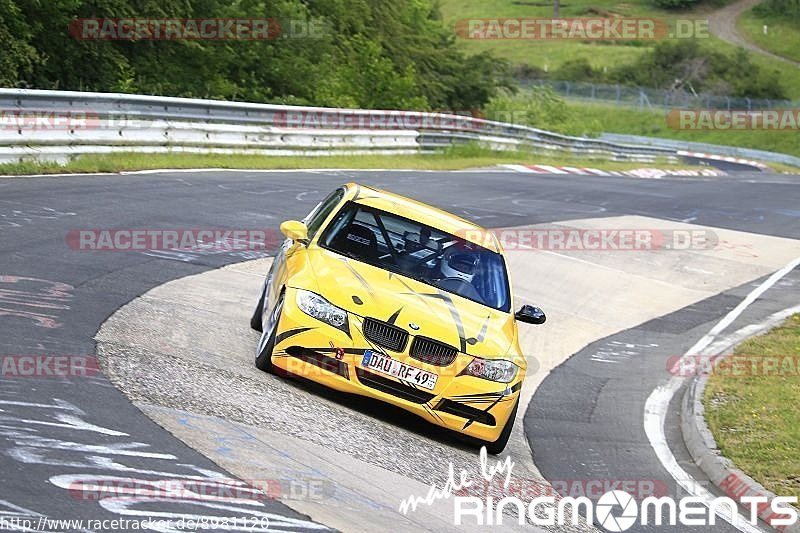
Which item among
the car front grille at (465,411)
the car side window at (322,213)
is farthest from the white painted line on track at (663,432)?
the car side window at (322,213)

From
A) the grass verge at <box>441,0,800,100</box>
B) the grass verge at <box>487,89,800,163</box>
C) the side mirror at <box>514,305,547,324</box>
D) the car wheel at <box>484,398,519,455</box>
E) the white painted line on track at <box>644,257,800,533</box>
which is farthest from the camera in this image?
the grass verge at <box>441,0,800,100</box>

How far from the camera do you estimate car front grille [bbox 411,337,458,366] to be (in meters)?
8.62

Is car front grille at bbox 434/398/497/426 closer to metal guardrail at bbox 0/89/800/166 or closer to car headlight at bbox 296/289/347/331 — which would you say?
car headlight at bbox 296/289/347/331

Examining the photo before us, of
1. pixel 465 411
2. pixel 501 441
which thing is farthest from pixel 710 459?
pixel 465 411

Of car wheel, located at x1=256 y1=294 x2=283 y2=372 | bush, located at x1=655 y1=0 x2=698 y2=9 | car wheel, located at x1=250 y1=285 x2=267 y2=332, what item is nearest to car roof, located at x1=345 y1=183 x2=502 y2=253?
car wheel, located at x1=250 y1=285 x2=267 y2=332

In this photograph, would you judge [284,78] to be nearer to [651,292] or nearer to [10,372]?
[651,292]

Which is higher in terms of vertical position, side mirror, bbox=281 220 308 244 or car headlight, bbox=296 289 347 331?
side mirror, bbox=281 220 308 244

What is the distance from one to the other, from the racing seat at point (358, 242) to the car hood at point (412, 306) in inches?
7.1

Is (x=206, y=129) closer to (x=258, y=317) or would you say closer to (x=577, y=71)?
(x=258, y=317)

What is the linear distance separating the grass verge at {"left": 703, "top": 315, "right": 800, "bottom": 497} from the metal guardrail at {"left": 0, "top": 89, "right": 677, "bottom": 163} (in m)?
11.0

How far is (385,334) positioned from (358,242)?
1.40m

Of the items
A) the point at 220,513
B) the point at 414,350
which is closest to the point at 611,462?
the point at 414,350

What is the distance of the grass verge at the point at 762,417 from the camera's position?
9.16 meters

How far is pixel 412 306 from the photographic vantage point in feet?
29.1
